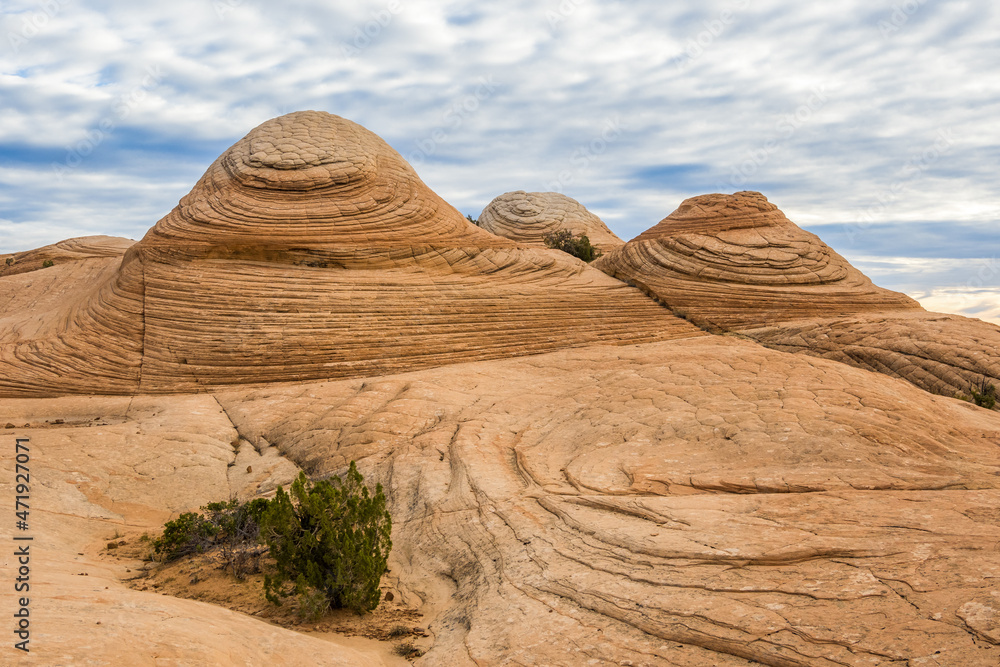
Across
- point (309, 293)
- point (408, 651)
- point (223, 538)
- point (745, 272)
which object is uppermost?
point (745, 272)

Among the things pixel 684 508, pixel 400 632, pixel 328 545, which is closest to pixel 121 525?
pixel 328 545

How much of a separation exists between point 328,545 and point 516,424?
4.34 metres

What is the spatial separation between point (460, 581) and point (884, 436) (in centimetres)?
539

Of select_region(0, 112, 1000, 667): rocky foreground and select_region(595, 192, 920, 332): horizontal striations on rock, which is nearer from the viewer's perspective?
select_region(0, 112, 1000, 667): rocky foreground

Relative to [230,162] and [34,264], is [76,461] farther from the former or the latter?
[34,264]

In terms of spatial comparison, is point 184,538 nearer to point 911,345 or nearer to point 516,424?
point 516,424

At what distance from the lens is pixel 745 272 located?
68.5ft

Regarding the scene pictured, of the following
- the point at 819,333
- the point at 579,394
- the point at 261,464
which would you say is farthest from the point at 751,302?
the point at 261,464

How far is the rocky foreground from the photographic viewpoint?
498 cm

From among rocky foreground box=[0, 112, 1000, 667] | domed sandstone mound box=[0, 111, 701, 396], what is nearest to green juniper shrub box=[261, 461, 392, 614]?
rocky foreground box=[0, 112, 1000, 667]

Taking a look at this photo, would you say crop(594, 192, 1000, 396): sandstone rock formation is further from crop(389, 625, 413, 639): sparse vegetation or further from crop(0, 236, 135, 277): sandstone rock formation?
crop(0, 236, 135, 277): sandstone rock formation

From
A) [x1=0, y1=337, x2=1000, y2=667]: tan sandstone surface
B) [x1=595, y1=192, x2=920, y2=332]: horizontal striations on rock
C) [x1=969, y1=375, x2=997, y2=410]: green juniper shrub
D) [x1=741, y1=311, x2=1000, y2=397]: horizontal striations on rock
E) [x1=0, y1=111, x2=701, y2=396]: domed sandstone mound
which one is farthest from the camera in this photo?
[x1=595, y1=192, x2=920, y2=332]: horizontal striations on rock

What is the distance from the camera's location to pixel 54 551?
7293mm

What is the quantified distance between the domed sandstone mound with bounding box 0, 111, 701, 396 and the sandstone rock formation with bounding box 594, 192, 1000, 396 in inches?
65.4
